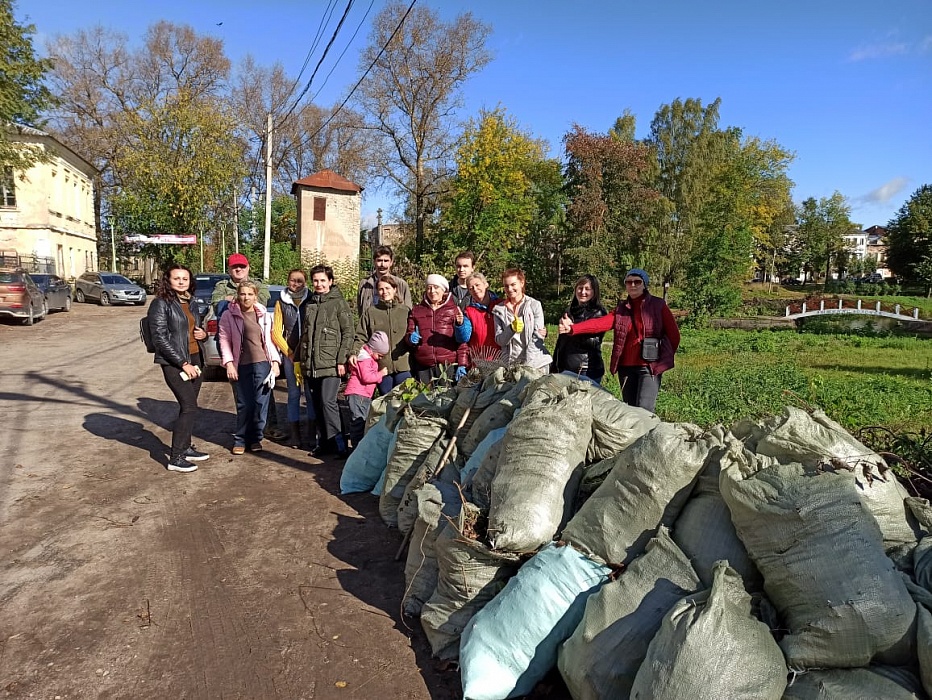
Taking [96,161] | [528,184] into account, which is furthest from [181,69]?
[528,184]

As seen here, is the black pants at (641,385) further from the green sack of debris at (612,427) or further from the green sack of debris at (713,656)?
the green sack of debris at (713,656)

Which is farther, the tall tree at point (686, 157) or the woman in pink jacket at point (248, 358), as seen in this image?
the tall tree at point (686, 157)

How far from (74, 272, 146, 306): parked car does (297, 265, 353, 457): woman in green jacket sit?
22763 mm

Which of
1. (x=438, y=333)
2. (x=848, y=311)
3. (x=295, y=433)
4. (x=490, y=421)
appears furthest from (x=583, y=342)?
(x=848, y=311)

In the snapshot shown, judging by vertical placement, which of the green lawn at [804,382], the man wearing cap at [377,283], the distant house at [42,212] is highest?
the distant house at [42,212]

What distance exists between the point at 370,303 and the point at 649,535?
4493mm

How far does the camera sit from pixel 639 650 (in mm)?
2184

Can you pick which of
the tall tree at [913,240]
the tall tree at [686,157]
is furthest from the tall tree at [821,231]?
the tall tree at [686,157]

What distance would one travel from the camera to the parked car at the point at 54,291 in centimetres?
1958

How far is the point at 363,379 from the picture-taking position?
18.7 feet

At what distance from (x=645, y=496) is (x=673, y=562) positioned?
0.30m

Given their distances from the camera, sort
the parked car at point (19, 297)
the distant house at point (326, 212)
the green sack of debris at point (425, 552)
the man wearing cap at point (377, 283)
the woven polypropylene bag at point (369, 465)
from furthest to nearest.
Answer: the distant house at point (326, 212)
the parked car at point (19, 297)
the man wearing cap at point (377, 283)
the woven polypropylene bag at point (369, 465)
the green sack of debris at point (425, 552)

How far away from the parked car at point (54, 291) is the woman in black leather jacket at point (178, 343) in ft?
56.1

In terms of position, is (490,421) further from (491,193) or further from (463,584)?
(491,193)
